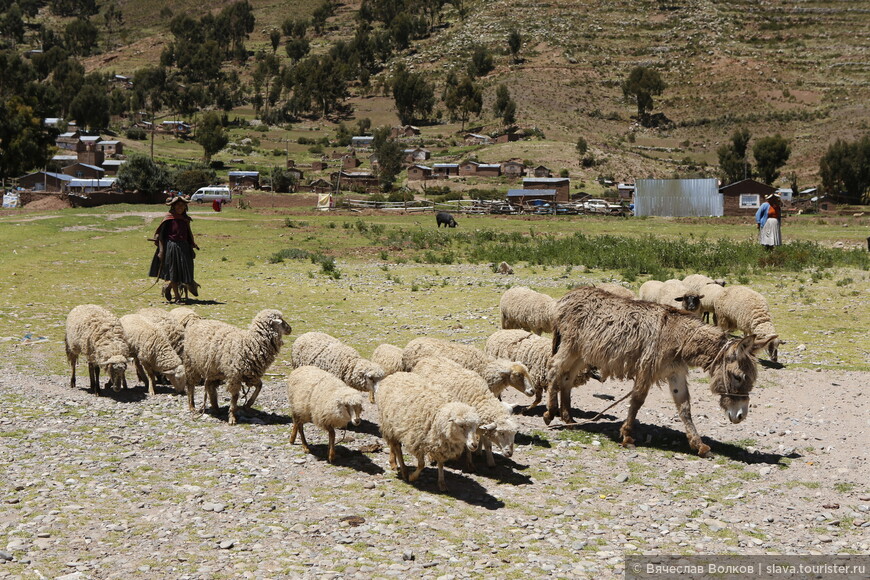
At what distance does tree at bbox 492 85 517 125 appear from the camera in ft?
458

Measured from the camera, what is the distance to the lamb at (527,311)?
16.4 meters

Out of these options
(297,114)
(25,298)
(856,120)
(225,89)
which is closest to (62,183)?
(25,298)

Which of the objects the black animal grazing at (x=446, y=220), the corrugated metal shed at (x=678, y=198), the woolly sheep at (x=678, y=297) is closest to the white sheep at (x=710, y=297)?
the woolly sheep at (x=678, y=297)

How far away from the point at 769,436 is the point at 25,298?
1872cm

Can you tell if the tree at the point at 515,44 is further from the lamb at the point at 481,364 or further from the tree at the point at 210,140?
the lamb at the point at 481,364

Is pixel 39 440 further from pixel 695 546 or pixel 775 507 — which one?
pixel 775 507

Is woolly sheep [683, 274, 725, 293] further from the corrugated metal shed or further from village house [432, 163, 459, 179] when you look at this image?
village house [432, 163, 459, 179]

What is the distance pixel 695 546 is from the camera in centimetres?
791

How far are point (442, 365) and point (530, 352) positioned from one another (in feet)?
7.71

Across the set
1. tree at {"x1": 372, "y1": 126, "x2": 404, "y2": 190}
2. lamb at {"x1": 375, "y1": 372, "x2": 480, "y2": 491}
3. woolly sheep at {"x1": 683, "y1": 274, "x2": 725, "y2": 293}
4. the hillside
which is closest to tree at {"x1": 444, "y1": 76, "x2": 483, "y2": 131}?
the hillside

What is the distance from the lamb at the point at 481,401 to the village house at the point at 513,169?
327 feet

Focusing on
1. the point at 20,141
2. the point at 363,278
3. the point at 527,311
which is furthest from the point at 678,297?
the point at 20,141

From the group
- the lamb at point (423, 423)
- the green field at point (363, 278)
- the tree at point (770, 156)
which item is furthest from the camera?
the tree at point (770, 156)

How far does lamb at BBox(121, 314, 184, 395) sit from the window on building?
72402 mm
